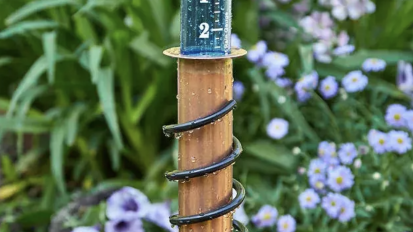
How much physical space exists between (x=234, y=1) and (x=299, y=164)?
2.11 ft

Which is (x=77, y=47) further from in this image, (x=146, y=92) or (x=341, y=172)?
(x=341, y=172)

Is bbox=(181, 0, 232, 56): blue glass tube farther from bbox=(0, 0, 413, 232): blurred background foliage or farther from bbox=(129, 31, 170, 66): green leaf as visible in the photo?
bbox=(129, 31, 170, 66): green leaf

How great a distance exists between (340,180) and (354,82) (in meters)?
0.32

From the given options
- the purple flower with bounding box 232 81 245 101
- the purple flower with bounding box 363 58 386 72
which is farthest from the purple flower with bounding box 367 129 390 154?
the purple flower with bounding box 232 81 245 101

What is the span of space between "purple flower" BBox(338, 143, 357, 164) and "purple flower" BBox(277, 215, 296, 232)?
0.70 ft

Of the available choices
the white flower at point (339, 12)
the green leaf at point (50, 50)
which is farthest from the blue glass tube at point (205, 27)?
the white flower at point (339, 12)

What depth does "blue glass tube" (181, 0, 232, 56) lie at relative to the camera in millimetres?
841

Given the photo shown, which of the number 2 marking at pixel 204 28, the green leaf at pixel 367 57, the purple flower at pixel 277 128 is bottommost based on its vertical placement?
the purple flower at pixel 277 128

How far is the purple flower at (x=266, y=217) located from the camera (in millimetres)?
1557

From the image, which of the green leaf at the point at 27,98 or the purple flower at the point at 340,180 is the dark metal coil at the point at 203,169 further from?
the green leaf at the point at 27,98

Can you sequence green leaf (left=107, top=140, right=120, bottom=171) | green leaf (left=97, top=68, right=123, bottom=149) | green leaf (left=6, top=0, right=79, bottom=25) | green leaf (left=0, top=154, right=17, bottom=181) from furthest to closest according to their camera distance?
green leaf (left=0, top=154, right=17, bottom=181) → green leaf (left=107, top=140, right=120, bottom=171) → green leaf (left=6, top=0, right=79, bottom=25) → green leaf (left=97, top=68, right=123, bottom=149)

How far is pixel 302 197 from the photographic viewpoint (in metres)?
1.52

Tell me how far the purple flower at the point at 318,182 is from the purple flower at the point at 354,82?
0.28 metres

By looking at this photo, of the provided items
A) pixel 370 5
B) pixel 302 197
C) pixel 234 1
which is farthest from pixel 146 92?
pixel 370 5
